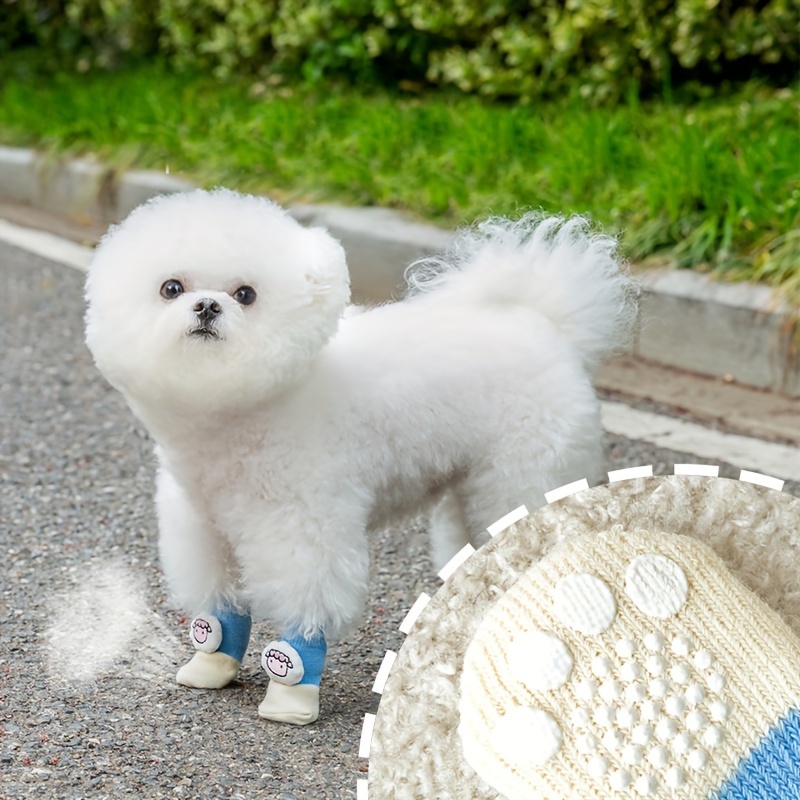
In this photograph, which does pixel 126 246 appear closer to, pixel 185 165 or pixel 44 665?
pixel 44 665

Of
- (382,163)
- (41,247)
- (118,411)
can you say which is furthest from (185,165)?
(118,411)

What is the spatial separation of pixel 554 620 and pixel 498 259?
0.99 metres

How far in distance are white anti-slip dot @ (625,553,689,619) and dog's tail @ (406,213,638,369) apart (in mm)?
893

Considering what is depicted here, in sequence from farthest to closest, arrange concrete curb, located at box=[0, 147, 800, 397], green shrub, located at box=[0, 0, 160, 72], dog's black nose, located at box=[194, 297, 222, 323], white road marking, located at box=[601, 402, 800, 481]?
green shrub, located at box=[0, 0, 160, 72]
concrete curb, located at box=[0, 147, 800, 397]
white road marking, located at box=[601, 402, 800, 481]
dog's black nose, located at box=[194, 297, 222, 323]

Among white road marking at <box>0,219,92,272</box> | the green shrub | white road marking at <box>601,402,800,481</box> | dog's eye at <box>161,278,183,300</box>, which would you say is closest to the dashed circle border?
dog's eye at <box>161,278,183,300</box>

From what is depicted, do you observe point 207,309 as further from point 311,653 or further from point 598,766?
point 598,766

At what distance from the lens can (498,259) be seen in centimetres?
238

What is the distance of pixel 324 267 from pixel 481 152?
325cm

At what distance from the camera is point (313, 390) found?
2123 mm

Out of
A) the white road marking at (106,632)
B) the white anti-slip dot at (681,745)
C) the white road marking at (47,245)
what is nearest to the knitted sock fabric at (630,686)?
the white anti-slip dot at (681,745)

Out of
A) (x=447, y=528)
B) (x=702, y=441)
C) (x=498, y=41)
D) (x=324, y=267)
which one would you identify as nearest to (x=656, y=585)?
(x=324, y=267)

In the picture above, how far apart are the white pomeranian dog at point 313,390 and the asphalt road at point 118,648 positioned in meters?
0.10

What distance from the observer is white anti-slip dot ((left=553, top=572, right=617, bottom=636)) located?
4.98 feet

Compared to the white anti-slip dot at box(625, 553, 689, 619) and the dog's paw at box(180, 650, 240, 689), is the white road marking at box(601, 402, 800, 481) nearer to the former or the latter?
the dog's paw at box(180, 650, 240, 689)
